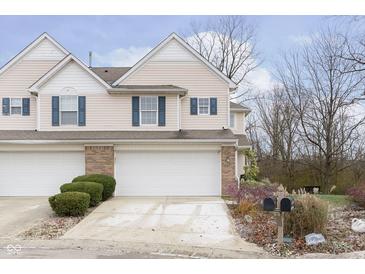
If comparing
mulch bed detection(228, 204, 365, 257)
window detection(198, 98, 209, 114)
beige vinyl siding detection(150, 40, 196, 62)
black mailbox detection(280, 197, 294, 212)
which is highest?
beige vinyl siding detection(150, 40, 196, 62)

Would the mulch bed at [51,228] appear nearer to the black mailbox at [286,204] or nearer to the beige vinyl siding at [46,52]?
the black mailbox at [286,204]

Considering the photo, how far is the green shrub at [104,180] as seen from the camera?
1526 centimetres

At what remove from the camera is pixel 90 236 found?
370 inches

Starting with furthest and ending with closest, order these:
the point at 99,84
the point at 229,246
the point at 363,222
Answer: the point at 99,84, the point at 363,222, the point at 229,246

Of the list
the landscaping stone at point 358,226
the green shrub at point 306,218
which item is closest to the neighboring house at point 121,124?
the landscaping stone at point 358,226

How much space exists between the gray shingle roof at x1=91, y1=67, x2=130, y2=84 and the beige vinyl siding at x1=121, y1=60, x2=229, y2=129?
2398mm

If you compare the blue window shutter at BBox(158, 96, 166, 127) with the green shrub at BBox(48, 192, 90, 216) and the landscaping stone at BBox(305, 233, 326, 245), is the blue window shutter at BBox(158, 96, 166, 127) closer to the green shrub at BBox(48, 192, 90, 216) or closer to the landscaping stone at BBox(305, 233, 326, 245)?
the green shrub at BBox(48, 192, 90, 216)

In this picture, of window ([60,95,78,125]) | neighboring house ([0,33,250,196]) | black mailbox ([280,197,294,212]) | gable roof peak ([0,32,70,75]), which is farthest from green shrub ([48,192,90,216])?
gable roof peak ([0,32,70,75])

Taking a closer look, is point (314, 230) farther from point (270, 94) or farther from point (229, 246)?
point (270, 94)

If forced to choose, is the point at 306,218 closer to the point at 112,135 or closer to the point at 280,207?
the point at 280,207

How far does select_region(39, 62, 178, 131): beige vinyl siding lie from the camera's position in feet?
59.9

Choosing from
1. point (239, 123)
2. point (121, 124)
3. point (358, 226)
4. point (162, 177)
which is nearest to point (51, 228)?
point (162, 177)
